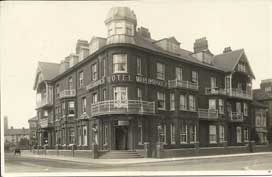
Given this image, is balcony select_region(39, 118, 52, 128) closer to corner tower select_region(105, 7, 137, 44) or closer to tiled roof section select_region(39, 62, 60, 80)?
tiled roof section select_region(39, 62, 60, 80)

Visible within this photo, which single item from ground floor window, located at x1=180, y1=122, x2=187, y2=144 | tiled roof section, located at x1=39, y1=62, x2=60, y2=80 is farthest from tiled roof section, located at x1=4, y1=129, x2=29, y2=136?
ground floor window, located at x1=180, y1=122, x2=187, y2=144

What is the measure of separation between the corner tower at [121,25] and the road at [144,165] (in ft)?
18.1

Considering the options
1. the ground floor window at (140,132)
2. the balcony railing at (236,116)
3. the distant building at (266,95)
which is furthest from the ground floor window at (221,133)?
the ground floor window at (140,132)

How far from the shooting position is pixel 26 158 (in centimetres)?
2091

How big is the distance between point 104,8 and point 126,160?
6446 mm

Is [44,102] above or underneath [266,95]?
underneath

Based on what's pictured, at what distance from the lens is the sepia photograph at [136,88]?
1803cm

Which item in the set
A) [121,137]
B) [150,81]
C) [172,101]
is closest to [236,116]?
[172,101]

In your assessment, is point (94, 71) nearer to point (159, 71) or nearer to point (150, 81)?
point (150, 81)

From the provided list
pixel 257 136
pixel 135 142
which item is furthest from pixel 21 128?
pixel 257 136

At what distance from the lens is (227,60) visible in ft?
77.4

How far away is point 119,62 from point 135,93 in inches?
67.2

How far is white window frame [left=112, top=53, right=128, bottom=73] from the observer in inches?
865

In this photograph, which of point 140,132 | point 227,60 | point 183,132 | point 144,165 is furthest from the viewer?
point 183,132
